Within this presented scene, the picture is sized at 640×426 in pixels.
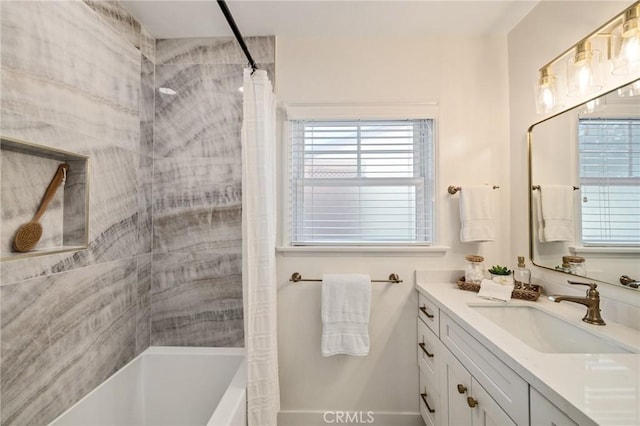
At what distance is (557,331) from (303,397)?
1.44m

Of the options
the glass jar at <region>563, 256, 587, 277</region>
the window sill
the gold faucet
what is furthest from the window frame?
the gold faucet

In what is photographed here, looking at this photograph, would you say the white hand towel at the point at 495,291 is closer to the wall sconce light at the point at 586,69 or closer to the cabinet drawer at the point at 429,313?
the cabinet drawer at the point at 429,313

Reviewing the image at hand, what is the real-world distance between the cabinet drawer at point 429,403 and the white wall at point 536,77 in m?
0.84

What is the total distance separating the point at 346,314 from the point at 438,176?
3.48 feet

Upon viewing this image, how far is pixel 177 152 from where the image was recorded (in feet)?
5.65

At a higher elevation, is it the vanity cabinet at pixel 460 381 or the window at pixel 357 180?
the window at pixel 357 180

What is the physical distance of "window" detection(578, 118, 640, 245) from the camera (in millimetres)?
989

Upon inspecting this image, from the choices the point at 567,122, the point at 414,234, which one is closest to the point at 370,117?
the point at 414,234

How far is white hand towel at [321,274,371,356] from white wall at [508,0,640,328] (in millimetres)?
991

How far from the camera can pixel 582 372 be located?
733 mm

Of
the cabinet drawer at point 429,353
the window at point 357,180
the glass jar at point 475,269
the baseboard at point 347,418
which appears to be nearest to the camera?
the cabinet drawer at point 429,353

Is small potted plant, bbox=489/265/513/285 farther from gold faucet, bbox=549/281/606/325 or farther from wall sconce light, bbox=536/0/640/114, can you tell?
wall sconce light, bbox=536/0/640/114

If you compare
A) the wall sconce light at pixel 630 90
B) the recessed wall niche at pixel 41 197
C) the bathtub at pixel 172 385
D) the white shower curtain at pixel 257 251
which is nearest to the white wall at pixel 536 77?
the wall sconce light at pixel 630 90

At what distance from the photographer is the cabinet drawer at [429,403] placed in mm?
1380
